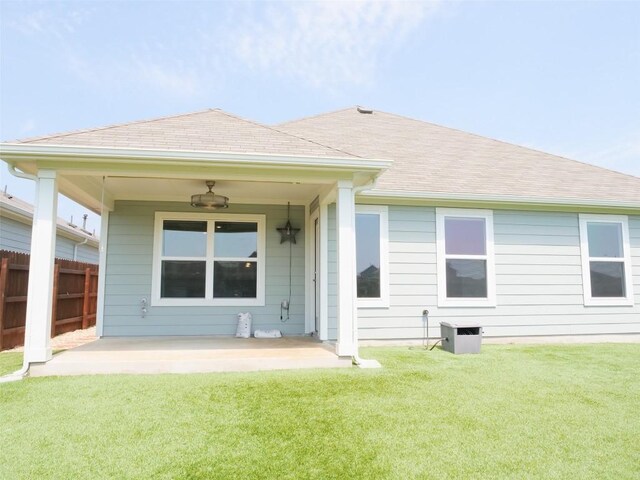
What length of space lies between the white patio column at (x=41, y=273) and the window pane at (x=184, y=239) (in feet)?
8.11

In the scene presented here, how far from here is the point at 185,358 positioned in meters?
A: 4.83

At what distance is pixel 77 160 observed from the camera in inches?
177

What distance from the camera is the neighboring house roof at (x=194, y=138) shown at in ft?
15.1

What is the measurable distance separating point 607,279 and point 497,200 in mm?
2674

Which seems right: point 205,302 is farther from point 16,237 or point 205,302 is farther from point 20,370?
point 16,237

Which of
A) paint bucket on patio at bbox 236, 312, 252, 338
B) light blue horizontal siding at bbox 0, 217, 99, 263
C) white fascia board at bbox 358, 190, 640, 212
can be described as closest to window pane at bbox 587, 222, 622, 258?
white fascia board at bbox 358, 190, 640, 212

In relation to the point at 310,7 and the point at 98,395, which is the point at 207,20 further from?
the point at 98,395

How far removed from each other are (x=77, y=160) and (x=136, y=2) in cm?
538

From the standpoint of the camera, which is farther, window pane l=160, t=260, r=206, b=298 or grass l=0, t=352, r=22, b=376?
window pane l=160, t=260, r=206, b=298

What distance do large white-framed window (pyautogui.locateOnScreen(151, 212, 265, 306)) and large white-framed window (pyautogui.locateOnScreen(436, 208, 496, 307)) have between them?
3.13 metres

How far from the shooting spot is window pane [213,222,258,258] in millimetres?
7078

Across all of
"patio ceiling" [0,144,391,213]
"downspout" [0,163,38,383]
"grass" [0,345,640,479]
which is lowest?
"grass" [0,345,640,479]

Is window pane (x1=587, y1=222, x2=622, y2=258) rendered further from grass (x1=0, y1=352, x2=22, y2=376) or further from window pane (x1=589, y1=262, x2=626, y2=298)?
grass (x1=0, y1=352, x2=22, y2=376)

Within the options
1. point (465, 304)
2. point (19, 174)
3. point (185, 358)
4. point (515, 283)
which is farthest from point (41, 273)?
point (515, 283)
